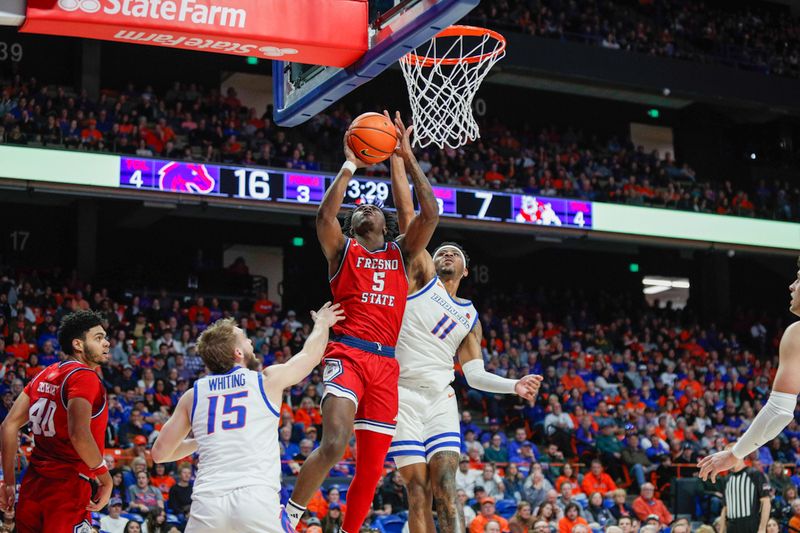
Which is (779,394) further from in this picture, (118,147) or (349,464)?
(118,147)

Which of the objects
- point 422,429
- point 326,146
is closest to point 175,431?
point 422,429

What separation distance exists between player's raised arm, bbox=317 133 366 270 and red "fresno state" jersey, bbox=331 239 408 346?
0.08 m

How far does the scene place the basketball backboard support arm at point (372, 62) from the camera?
6707 millimetres

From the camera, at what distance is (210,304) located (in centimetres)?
2291

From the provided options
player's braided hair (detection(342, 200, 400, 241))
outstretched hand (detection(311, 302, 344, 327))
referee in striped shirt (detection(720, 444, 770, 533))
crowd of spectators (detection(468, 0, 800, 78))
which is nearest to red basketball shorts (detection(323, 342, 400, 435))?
outstretched hand (detection(311, 302, 344, 327))

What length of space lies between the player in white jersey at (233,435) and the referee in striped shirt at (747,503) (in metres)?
9.27

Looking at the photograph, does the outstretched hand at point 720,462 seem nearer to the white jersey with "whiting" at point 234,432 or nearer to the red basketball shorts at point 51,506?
the white jersey with "whiting" at point 234,432

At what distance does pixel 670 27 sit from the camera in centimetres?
2972

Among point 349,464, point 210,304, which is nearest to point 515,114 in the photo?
point 210,304

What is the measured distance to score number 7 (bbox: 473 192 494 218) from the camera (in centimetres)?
2262

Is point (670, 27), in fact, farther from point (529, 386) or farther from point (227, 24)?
point (529, 386)

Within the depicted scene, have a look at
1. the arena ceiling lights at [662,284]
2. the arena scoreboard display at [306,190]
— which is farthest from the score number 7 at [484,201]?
the arena ceiling lights at [662,284]

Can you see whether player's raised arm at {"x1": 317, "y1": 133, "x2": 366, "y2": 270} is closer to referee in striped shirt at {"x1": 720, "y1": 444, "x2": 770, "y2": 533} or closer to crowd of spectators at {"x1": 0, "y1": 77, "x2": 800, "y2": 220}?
referee in striped shirt at {"x1": 720, "y1": 444, "x2": 770, "y2": 533}

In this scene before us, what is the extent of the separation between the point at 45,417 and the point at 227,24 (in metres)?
2.89
